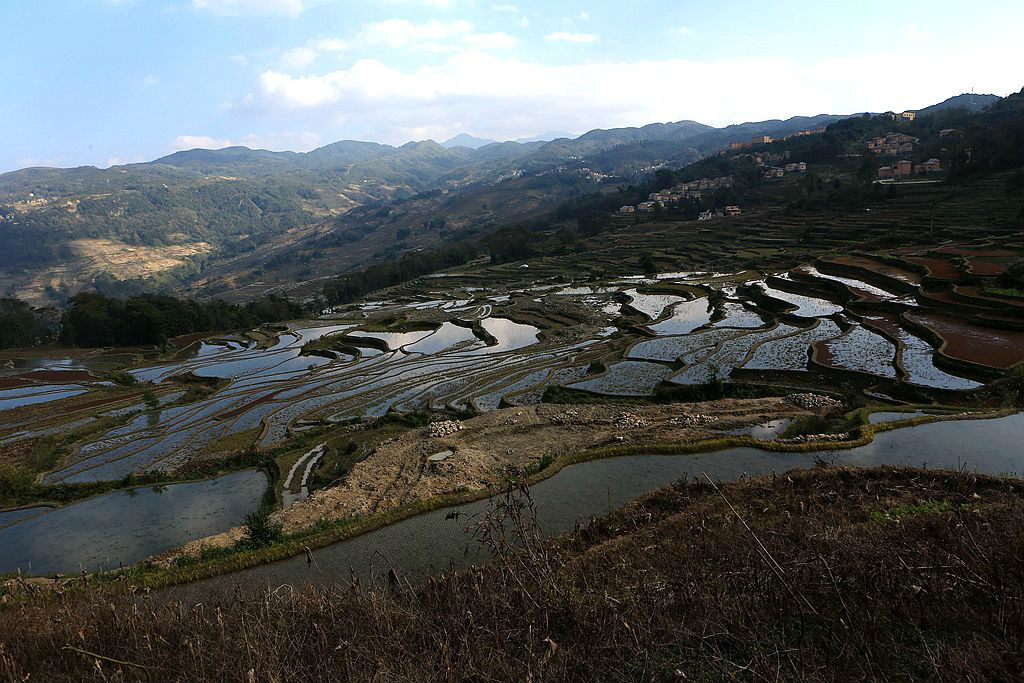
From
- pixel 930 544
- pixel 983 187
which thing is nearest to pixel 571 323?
pixel 930 544

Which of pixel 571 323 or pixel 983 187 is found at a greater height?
pixel 983 187

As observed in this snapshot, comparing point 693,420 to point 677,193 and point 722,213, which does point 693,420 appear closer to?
point 722,213

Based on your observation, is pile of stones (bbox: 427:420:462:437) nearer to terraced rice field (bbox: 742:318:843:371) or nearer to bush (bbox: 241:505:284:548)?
bush (bbox: 241:505:284:548)

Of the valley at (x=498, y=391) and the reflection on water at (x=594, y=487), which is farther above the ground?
the reflection on water at (x=594, y=487)

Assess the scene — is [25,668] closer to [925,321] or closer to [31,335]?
[925,321]

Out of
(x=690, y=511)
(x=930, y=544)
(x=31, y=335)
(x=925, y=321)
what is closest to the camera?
(x=930, y=544)

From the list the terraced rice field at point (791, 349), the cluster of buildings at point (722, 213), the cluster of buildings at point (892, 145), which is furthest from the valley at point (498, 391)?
the cluster of buildings at point (892, 145)

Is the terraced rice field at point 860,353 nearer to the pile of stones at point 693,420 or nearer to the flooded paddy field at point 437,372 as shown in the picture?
the flooded paddy field at point 437,372
